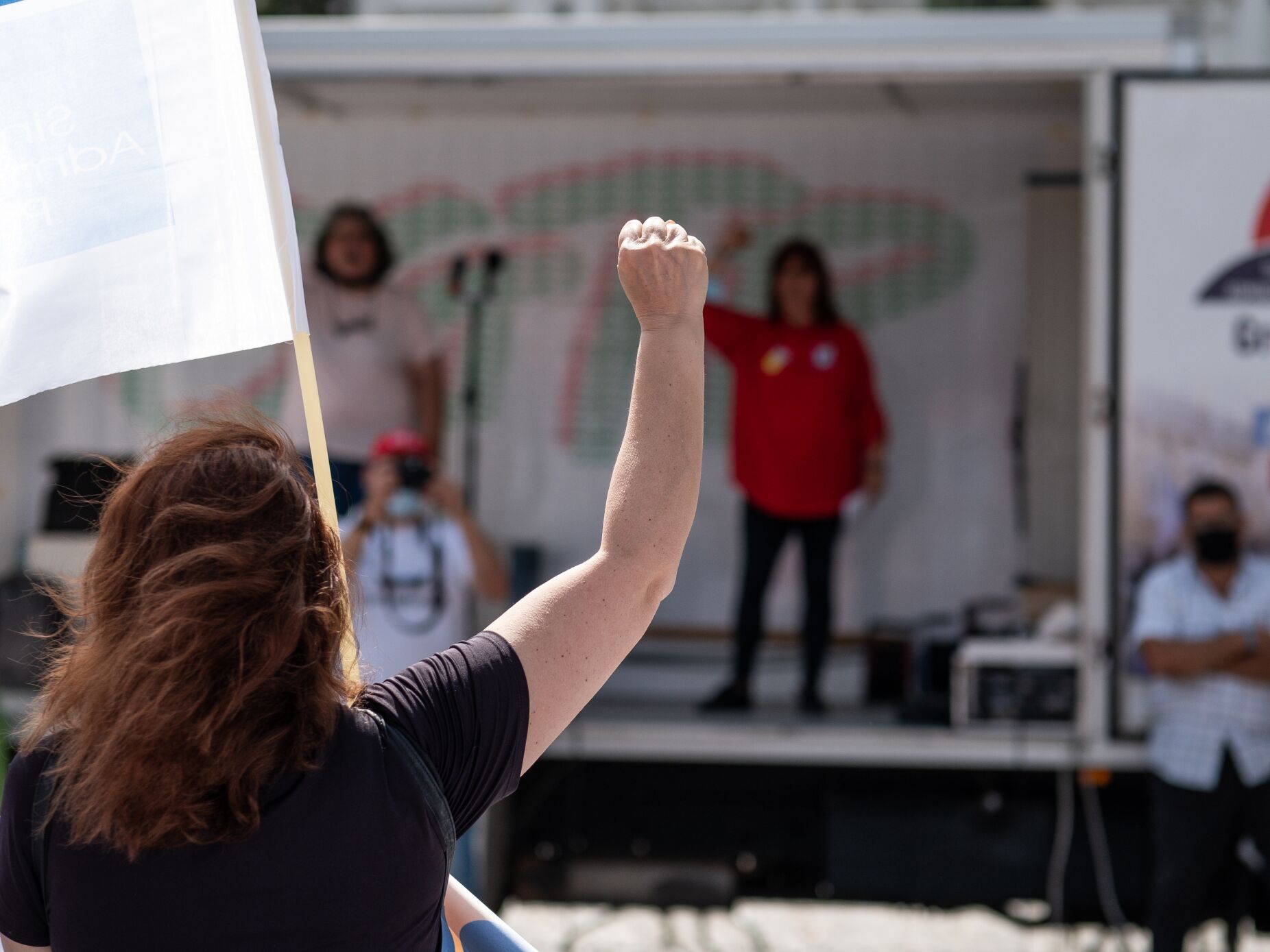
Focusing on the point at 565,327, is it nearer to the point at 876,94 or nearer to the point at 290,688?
the point at 876,94

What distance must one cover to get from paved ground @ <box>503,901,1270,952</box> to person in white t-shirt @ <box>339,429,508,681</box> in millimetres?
1035

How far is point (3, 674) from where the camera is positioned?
4703 millimetres

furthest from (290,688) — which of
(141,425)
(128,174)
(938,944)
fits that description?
(141,425)

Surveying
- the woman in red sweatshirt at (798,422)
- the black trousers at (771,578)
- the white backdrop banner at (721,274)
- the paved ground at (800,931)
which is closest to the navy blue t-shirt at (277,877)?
the paved ground at (800,931)

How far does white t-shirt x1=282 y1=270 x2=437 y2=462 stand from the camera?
5082 mm

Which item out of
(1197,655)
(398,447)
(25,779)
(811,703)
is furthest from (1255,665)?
(25,779)

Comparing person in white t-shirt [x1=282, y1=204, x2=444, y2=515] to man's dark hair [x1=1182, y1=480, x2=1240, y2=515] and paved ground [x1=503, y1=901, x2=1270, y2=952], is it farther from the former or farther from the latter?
man's dark hair [x1=1182, y1=480, x2=1240, y2=515]

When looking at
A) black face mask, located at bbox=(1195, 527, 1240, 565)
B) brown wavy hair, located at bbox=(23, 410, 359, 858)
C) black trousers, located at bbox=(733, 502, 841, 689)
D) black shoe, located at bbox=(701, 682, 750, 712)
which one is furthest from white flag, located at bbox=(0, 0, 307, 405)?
black trousers, located at bbox=(733, 502, 841, 689)

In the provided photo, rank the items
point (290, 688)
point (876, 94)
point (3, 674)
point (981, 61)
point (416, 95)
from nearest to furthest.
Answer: point (290, 688) → point (981, 61) → point (3, 674) → point (876, 94) → point (416, 95)

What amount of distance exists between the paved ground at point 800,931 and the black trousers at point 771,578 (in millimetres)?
839

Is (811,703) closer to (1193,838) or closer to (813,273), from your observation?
(1193,838)

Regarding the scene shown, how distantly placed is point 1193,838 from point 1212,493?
0.99 meters

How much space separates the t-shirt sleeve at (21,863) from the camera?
3.50 feet

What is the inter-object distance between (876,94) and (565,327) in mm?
1662
